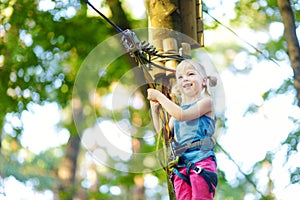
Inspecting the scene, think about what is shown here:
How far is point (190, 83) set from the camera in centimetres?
252

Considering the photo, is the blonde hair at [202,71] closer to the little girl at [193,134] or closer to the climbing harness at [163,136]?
the little girl at [193,134]

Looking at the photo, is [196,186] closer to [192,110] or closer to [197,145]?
[197,145]

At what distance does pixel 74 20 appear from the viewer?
225 inches

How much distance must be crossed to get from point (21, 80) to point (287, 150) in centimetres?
230

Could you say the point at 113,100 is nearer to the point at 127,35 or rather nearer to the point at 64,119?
the point at 127,35

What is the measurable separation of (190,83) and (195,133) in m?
0.19

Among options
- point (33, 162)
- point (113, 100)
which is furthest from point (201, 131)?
point (33, 162)

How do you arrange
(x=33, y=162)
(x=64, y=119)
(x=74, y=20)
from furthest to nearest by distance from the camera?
(x=33, y=162), (x=64, y=119), (x=74, y=20)

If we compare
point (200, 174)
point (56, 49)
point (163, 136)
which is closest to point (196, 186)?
point (200, 174)

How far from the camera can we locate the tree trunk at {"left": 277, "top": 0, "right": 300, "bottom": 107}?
3916 mm

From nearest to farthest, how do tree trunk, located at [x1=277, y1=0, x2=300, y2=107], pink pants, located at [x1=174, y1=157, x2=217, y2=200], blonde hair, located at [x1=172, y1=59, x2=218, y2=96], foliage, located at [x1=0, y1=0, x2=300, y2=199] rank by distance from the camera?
1. pink pants, located at [x1=174, y1=157, x2=217, y2=200]
2. blonde hair, located at [x1=172, y1=59, x2=218, y2=96]
3. tree trunk, located at [x1=277, y1=0, x2=300, y2=107]
4. foliage, located at [x1=0, y1=0, x2=300, y2=199]

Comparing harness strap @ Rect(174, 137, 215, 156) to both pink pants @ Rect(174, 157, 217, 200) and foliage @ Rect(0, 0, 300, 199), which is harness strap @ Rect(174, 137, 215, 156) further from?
foliage @ Rect(0, 0, 300, 199)

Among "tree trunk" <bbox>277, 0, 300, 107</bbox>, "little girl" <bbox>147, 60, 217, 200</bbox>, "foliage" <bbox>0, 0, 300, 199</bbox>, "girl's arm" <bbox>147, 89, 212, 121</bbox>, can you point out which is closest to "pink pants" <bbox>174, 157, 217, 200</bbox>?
"little girl" <bbox>147, 60, 217, 200</bbox>

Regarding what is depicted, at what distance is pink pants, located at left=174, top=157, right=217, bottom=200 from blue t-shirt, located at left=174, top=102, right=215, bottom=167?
0.02 metres
